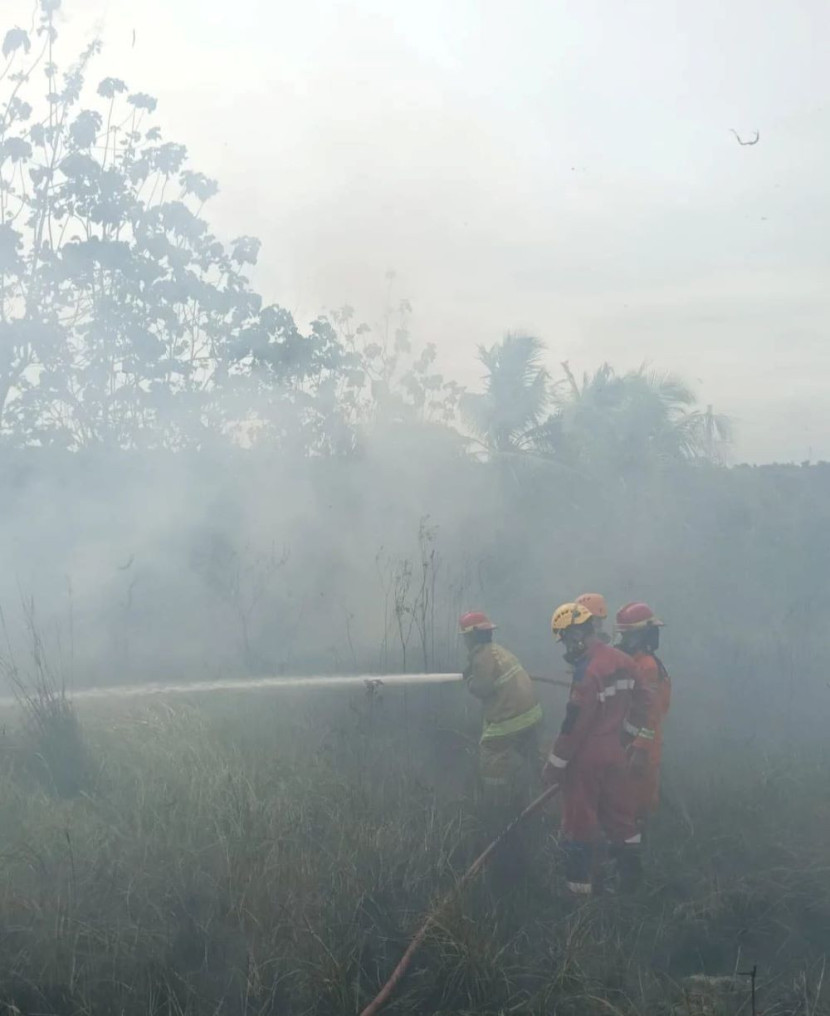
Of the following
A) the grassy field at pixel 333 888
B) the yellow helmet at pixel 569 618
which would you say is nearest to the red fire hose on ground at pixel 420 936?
the grassy field at pixel 333 888

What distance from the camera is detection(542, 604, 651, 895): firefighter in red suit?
6.43 metres

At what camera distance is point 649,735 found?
6844mm

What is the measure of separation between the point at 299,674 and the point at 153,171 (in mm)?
6016

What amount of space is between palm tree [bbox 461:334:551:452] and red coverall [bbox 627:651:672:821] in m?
9.05

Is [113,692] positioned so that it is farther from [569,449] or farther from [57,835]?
[569,449]

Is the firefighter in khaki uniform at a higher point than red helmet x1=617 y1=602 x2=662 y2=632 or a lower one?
lower

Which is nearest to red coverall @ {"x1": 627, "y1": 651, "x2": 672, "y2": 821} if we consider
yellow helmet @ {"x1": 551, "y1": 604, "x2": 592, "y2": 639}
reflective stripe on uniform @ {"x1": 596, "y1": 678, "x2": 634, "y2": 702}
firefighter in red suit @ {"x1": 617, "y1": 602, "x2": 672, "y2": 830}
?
firefighter in red suit @ {"x1": 617, "y1": 602, "x2": 672, "y2": 830}

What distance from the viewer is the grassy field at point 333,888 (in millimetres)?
4664

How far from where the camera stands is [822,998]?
4969mm

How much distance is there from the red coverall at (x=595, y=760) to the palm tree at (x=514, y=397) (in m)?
9.51

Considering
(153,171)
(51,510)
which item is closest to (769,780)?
(51,510)

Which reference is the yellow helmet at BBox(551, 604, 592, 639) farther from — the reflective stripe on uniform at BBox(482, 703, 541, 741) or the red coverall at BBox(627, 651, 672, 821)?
the reflective stripe on uniform at BBox(482, 703, 541, 741)

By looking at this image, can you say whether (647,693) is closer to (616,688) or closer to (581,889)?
(616,688)

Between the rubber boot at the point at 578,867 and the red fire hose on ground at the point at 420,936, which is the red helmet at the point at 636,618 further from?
the red fire hose on ground at the point at 420,936
